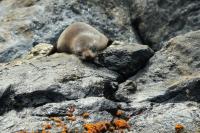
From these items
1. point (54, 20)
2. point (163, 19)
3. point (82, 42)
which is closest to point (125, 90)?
point (82, 42)

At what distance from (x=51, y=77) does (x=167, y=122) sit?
8.42ft

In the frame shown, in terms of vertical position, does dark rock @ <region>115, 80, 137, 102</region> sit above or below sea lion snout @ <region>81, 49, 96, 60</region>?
below

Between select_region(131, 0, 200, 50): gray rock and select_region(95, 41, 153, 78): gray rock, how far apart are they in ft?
9.84

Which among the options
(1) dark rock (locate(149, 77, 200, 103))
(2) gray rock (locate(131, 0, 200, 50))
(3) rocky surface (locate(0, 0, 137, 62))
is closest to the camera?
(1) dark rock (locate(149, 77, 200, 103))

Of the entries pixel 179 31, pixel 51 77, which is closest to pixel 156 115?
pixel 51 77

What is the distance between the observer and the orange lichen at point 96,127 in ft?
29.1

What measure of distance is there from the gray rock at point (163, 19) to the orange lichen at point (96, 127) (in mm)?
5505

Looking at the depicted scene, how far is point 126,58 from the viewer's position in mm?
11016

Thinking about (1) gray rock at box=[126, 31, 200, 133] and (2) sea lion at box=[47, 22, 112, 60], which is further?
(2) sea lion at box=[47, 22, 112, 60]

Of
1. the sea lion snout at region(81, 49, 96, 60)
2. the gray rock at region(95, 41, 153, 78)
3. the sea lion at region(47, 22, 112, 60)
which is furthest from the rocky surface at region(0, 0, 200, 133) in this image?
the sea lion at region(47, 22, 112, 60)

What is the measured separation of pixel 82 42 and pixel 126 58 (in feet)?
6.06

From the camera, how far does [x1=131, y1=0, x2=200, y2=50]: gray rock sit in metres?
14.1

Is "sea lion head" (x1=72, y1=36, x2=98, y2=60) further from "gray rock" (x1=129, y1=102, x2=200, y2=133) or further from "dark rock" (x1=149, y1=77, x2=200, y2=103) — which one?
"gray rock" (x1=129, y1=102, x2=200, y2=133)

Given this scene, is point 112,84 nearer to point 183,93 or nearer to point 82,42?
point 183,93
